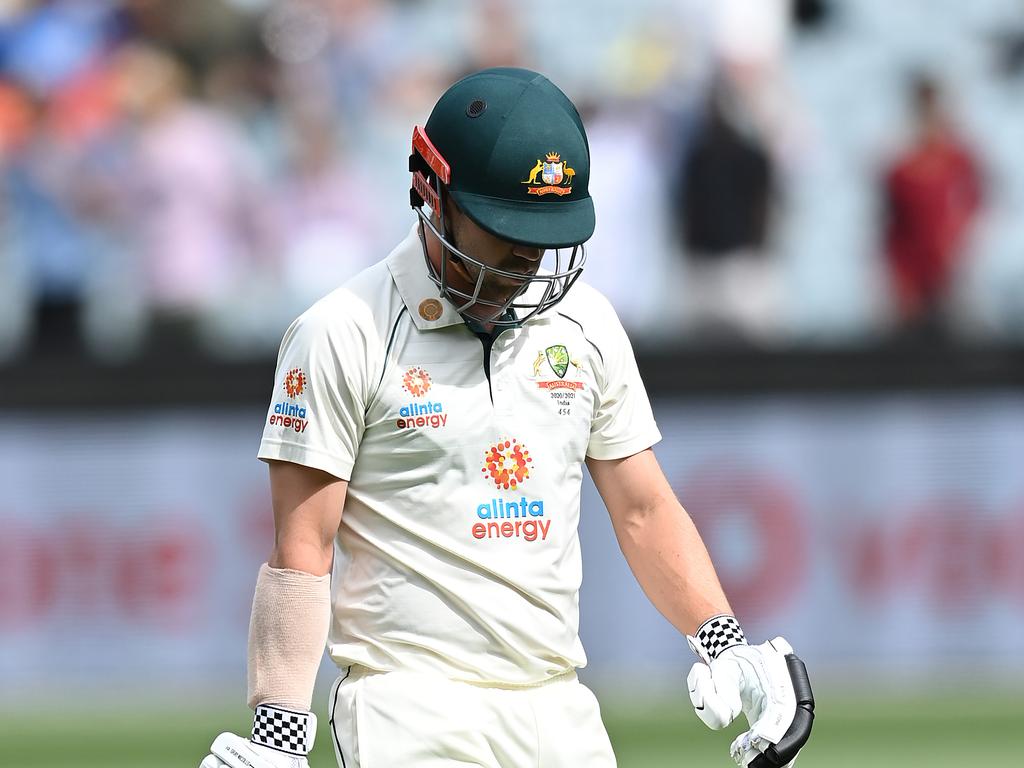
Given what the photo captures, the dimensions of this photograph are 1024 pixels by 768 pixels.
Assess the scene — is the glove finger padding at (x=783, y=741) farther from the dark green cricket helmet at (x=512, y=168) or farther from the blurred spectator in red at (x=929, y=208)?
the blurred spectator in red at (x=929, y=208)

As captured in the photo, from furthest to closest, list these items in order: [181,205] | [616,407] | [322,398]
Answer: [181,205] → [616,407] → [322,398]

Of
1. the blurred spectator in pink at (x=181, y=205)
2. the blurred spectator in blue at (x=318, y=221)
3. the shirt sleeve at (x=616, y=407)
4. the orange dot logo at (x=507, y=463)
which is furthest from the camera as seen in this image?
the blurred spectator in blue at (x=318, y=221)

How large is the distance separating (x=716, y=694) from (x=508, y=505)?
1.82 feet

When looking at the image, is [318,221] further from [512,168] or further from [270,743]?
[270,743]

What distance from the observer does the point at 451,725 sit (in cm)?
347

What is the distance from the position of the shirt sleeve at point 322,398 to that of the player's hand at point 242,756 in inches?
21.4

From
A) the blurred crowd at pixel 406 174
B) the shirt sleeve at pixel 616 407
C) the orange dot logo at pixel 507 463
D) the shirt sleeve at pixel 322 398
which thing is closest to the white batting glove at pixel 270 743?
the shirt sleeve at pixel 322 398

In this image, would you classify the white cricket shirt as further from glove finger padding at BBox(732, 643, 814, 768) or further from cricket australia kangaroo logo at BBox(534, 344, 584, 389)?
glove finger padding at BBox(732, 643, 814, 768)

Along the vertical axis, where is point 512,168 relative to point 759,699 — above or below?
above

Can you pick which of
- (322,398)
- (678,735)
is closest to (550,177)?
(322,398)

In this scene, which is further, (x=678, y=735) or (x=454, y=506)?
(x=678, y=735)

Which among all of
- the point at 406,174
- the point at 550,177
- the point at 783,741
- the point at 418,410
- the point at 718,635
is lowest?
the point at 783,741

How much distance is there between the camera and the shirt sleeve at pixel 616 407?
3.81 metres

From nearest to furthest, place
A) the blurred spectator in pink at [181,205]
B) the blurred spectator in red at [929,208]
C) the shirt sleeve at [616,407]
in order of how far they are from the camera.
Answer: the shirt sleeve at [616,407], the blurred spectator in pink at [181,205], the blurred spectator in red at [929,208]
